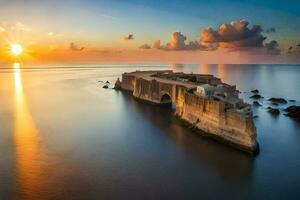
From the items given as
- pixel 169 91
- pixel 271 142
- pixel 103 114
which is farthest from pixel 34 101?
pixel 271 142

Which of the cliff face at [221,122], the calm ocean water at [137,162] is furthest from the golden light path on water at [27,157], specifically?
the cliff face at [221,122]

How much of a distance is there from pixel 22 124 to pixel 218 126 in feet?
70.4

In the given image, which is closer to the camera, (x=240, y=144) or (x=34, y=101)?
(x=240, y=144)

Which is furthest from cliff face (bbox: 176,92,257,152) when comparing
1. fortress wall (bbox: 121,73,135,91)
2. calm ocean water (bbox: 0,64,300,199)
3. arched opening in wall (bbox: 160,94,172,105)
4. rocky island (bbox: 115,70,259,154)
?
fortress wall (bbox: 121,73,135,91)

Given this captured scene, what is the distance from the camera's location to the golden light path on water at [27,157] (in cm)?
1602

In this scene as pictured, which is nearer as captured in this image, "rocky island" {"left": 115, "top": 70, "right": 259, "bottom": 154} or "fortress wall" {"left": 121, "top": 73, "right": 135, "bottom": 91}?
"rocky island" {"left": 115, "top": 70, "right": 259, "bottom": 154}

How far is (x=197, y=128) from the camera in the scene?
27062mm

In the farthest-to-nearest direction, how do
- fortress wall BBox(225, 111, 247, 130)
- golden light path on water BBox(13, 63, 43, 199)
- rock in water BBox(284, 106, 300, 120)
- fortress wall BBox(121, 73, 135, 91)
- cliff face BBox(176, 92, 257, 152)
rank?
fortress wall BBox(121, 73, 135, 91) → rock in water BBox(284, 106, 300, 120) → fortress wall BBox(225, 111, 247, 130) → cliff face BBox(176, 92, 257, 152) → golden light path on water BBox(13, 63, 43, 199)

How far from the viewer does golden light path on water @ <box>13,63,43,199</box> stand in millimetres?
16016

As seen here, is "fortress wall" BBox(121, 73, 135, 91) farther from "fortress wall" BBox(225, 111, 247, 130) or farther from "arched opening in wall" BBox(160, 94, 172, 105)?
"fortress wall" BBox(225, 111, 247, 130)

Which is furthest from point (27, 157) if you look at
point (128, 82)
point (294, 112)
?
point (128, 82)

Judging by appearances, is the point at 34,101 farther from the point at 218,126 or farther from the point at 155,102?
the point at 218,126

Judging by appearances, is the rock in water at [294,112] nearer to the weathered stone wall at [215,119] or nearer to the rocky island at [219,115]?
the rocky island at [219,115]

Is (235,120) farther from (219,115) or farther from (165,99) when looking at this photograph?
(165,99)
